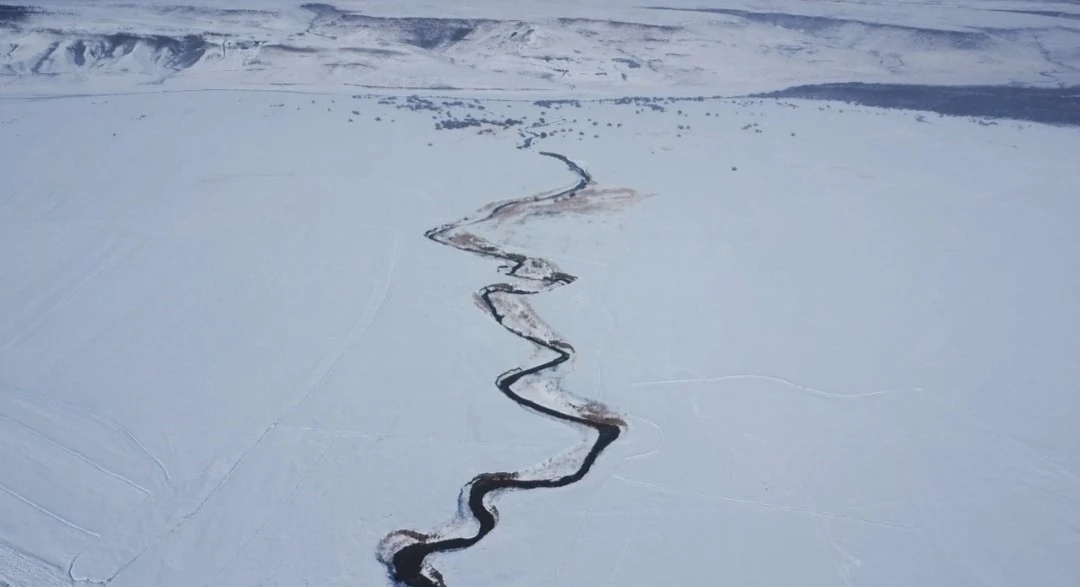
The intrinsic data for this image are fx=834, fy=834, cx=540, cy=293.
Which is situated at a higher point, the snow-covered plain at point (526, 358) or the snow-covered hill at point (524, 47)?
the snow-covered hill at point (524, 47)

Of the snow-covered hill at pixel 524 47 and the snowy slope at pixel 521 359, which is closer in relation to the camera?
the snowy slope at pixel 521 359

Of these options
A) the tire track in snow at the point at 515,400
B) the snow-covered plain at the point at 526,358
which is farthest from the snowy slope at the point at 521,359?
the tire track in snow at the point at 515,400

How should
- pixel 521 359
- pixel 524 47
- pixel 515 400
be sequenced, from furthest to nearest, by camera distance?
1. pixel 524 47
2. pixel 521 359
3. pixel 515 400

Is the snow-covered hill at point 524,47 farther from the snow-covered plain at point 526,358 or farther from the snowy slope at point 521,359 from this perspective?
the snowy slope at point 521,359

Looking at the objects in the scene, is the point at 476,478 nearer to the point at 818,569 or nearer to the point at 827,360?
the point at 818,569

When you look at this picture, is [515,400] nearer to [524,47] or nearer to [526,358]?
[526,358]

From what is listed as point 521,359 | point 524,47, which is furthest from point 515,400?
point 524,47
